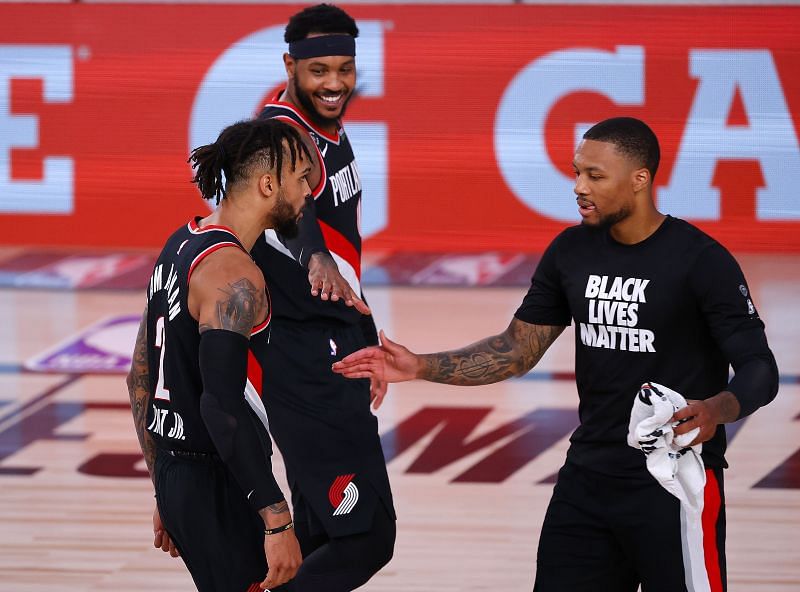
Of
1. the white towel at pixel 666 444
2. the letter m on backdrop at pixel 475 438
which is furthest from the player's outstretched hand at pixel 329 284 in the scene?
the letter m on backdrop at pixel 475 438

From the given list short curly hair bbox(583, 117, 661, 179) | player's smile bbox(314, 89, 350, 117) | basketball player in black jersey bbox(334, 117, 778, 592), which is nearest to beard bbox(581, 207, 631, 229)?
basketball player in black jersey bbox(334, 117, 778, 592)

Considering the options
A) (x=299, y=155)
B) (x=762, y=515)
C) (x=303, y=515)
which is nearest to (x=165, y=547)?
(x=303, y=515)

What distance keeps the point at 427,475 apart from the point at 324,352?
7.21 ft

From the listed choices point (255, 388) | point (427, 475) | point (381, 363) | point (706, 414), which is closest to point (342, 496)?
point (255, 388)

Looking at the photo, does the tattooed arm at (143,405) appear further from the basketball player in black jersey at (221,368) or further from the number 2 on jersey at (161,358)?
the number 2 on jersey at (161,358)

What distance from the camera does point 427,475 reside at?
7.10 meters

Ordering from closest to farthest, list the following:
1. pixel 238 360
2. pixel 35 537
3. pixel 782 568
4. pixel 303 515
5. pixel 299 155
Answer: pixel 238 360 < pixel 299 155 < pixel 303 515 < pixel 782 568 < pixel 35 537

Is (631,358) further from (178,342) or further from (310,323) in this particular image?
(310,323)

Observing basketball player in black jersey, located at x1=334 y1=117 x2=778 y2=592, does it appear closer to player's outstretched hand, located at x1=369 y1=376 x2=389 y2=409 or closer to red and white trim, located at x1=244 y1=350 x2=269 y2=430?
player's outstretched hand, located at x1=369 y1=376 x2=389 y2=409

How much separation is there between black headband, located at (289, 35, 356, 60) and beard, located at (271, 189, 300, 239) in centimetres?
133

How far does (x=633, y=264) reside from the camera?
4.09 meters

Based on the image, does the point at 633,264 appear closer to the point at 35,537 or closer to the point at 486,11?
the point at 35,537

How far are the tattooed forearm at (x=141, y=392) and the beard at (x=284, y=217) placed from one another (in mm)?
503

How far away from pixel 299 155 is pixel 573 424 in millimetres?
4205
